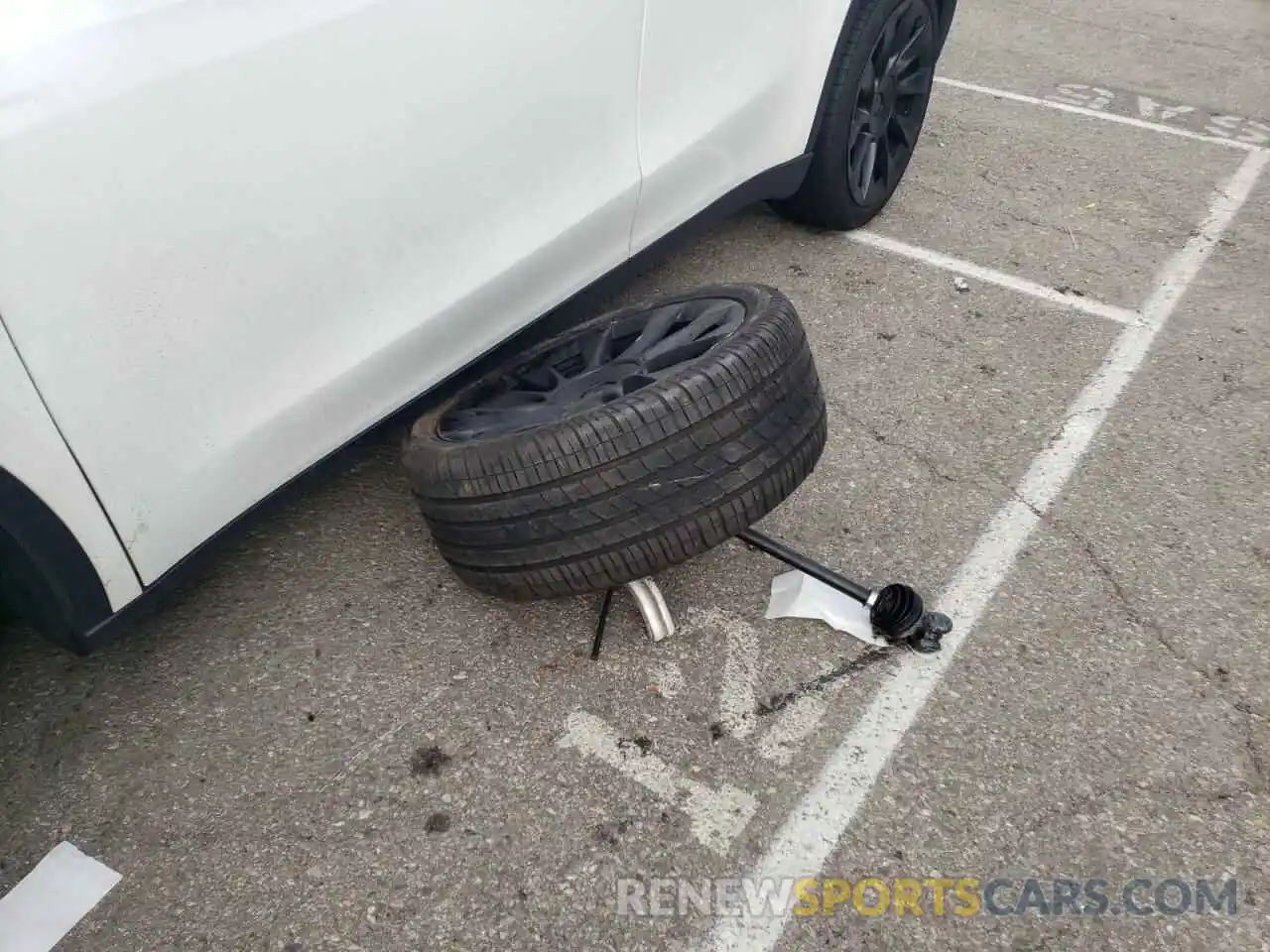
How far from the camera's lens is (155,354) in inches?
62.0

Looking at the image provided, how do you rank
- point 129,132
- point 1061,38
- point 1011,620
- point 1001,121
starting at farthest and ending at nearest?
point 1061,38, point 1001,121, point 1011,620, point 129,132

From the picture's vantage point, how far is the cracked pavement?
65.4 inches

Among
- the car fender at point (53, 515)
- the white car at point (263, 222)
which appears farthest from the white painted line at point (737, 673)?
the car fender at point (53, 515)

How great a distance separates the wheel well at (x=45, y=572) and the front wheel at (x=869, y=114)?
2.42m

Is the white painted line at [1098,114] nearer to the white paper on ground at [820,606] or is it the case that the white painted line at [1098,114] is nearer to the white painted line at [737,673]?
the white paper on ground at [820,606]

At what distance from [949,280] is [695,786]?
220 centimetres

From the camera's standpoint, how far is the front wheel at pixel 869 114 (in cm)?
301

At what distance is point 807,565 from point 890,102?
199 cm

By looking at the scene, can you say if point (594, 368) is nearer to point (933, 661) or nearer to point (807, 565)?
point (807, 565)

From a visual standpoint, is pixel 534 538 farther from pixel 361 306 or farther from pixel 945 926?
pixel 945 926

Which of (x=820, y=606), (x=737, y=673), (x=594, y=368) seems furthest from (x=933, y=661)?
(x=594, y=368)

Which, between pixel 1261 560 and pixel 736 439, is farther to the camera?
pixel 1261 560

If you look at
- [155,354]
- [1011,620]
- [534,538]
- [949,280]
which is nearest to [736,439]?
[534,538]

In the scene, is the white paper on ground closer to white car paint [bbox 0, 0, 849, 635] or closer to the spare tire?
the spare tire
